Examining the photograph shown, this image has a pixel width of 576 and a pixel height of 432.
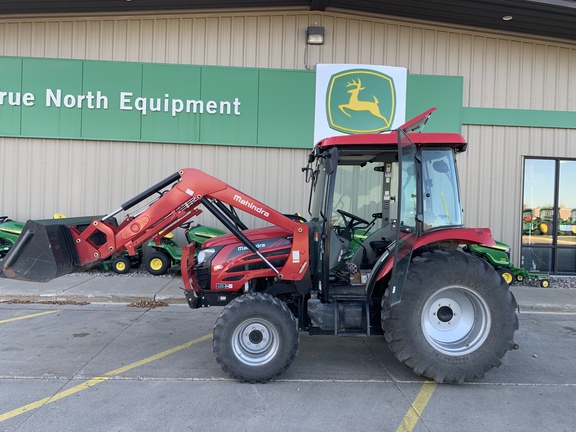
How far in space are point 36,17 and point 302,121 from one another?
674cm

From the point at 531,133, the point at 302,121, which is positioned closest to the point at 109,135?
the point at 302,121

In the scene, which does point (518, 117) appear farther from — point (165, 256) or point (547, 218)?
point (165, 256)

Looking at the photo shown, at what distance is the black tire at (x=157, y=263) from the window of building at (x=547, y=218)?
8727 mm

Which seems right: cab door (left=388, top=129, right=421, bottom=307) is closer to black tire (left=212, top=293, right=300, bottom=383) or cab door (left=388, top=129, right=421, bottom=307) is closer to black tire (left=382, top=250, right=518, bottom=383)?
black tire (left=382, top=250, right=518, bottom=383)

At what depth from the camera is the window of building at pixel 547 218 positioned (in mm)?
10391

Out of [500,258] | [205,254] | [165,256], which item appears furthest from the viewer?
[165,256]

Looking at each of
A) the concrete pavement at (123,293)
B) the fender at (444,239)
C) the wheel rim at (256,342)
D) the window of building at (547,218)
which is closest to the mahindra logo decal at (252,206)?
the wheel rim at (256,342)

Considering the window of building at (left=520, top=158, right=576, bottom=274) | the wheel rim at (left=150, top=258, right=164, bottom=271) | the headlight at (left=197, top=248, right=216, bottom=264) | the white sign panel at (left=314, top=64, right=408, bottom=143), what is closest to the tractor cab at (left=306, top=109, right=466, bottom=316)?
the headlight at (left=197, top=248, right=216, bottom=264)

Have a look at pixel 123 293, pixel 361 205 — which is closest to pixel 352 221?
pixel 361 205

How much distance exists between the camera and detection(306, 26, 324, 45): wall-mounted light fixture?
984cm

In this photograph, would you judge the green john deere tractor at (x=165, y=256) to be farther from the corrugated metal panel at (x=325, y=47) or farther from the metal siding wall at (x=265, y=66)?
the corrugated metal panel at (x=325, y=47)

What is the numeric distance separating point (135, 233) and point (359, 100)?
7185 millimetres

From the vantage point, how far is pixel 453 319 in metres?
4.27

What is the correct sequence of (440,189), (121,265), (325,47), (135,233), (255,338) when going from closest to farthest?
(255,338) → (135,233) → (440,189) → (121,265) → (325,47)
